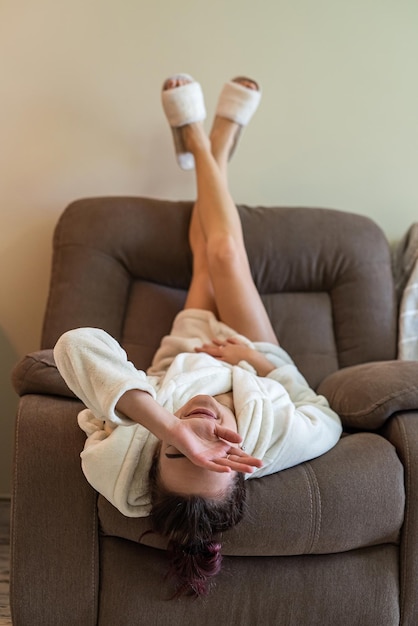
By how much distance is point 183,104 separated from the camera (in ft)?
6.49

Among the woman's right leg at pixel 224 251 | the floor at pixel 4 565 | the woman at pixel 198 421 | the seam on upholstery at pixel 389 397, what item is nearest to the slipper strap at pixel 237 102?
the woman's right leg at pixel 224 251

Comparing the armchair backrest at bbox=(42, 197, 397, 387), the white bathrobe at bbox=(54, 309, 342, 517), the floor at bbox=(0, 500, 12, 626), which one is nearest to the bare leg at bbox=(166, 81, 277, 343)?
the armchair backrest at bbox=(42, 197, 397, 387)

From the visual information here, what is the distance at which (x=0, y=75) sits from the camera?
6.82 ft

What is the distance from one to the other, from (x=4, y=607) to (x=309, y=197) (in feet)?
5.40

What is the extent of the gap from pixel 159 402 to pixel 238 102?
1147 mm

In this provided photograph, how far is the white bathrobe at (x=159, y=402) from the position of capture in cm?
119

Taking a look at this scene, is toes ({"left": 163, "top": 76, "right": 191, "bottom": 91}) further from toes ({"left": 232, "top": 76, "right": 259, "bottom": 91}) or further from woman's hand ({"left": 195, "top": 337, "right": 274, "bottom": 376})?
woman's hand ({"left": 195, "top": 337, "right": 274, "bottom": 376})

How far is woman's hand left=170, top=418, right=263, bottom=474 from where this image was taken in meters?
1.11

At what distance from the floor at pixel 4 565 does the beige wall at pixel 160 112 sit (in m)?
0.10

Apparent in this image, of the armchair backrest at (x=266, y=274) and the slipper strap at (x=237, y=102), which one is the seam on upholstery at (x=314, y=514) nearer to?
the armchair backrest at (x=266, y=274)

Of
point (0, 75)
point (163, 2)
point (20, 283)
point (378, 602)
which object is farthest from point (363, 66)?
point (378, 602)

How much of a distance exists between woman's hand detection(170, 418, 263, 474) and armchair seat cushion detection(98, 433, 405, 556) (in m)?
0.19

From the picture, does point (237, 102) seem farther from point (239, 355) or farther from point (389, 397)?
point (389, 397)

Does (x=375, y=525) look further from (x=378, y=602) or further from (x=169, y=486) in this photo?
(x=169, y=486)
